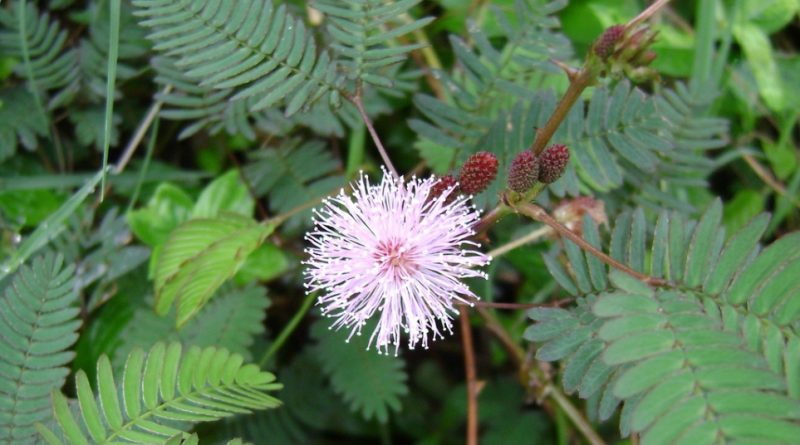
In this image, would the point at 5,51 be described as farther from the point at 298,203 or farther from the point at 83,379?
the point at 83,379

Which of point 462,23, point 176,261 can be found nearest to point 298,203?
point 176,261

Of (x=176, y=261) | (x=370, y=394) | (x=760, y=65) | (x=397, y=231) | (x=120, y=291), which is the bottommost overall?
(x=370, y=394)

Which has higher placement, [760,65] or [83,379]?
[760,65]

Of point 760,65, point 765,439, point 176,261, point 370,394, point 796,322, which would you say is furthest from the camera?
point 760,65

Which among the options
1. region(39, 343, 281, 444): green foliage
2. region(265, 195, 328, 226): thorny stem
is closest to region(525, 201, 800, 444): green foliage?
region(39, 343, 281, 444): green foliage

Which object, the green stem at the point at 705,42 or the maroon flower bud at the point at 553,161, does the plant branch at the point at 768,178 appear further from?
the maroon flower bud at the point at 553,161

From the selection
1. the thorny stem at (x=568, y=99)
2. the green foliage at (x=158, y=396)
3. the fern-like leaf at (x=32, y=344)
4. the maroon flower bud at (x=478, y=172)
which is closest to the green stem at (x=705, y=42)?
the thorny stem at (x=568, y=99)

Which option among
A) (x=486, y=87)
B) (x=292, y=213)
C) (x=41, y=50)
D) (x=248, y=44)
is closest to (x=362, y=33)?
(x=248, y=44)
